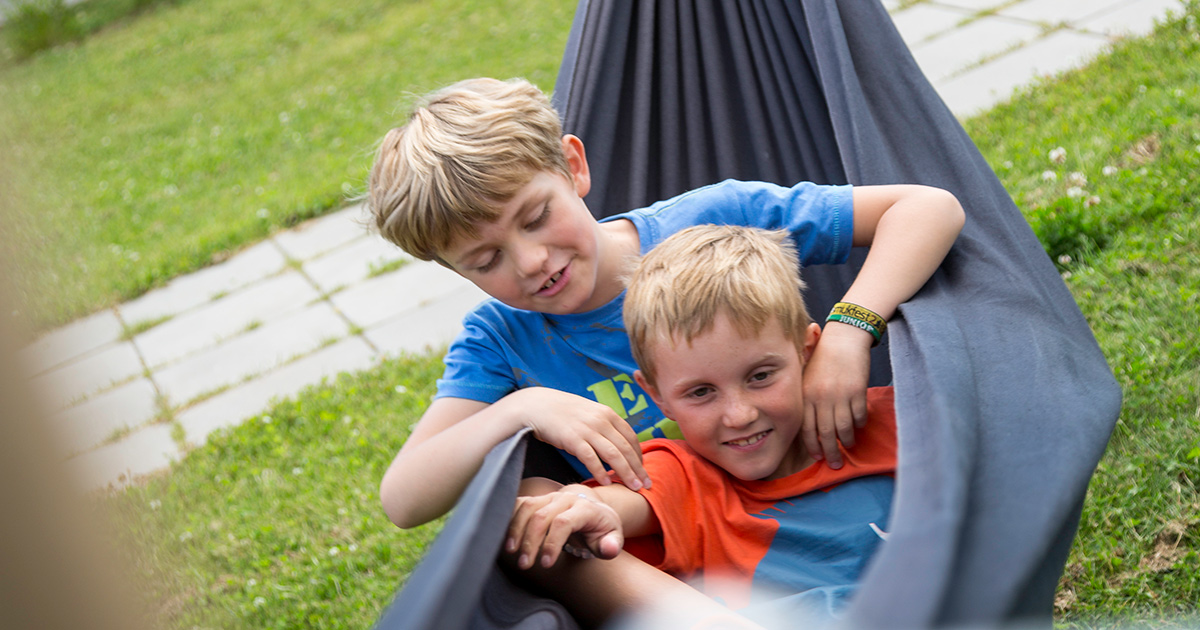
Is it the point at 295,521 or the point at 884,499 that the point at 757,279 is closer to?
the point at 884,499

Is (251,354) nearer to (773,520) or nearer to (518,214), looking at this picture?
Answer: (518,214)

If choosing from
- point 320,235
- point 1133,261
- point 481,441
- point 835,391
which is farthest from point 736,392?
point 320,235

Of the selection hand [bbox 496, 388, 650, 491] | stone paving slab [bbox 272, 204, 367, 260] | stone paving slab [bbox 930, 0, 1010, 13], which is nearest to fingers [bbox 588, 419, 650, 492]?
hand [bbox 496, 388, 650, 491]

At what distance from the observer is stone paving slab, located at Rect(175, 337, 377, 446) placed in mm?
2996

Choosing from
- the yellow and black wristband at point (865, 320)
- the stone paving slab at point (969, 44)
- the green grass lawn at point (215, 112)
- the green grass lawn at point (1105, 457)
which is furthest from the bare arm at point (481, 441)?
the stone paving slab at point (969, 44)

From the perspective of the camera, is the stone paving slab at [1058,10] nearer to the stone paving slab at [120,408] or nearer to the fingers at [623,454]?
the fingers at [623,454]

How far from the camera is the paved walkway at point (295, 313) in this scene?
3088mm

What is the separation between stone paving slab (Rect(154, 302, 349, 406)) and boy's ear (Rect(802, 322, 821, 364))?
2.25 meters

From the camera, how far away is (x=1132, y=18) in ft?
11.7

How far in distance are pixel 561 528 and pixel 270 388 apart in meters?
2.28

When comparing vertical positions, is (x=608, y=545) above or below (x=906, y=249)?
below

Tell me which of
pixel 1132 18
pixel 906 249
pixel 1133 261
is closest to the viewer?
pixel 906 249

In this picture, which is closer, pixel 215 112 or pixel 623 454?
pixel 623 454

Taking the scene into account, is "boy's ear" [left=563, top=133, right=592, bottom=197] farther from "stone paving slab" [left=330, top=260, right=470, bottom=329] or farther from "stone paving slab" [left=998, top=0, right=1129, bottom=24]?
"stone paving slab" [left=998, top=0, right=1129, bottom=24]
